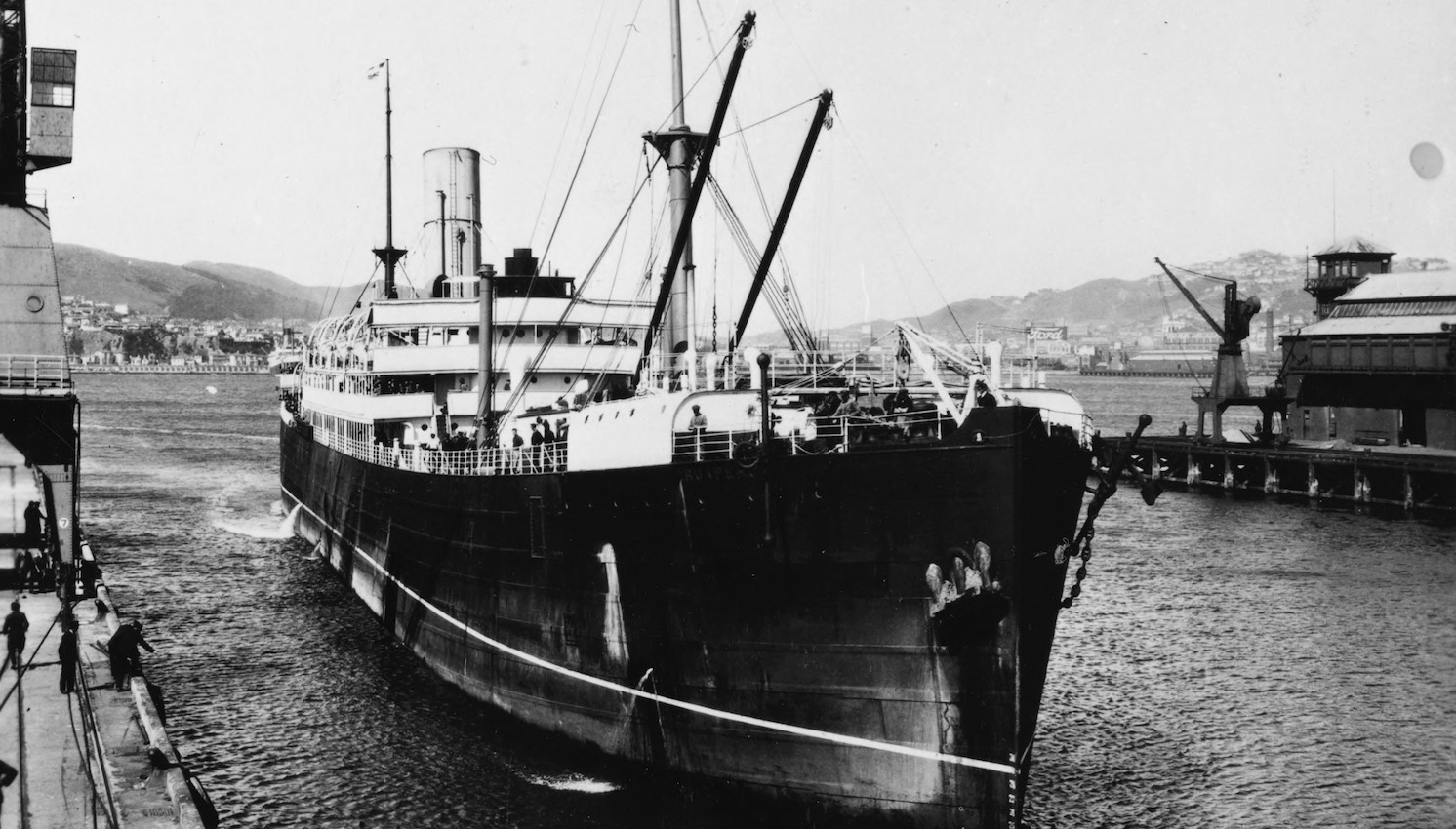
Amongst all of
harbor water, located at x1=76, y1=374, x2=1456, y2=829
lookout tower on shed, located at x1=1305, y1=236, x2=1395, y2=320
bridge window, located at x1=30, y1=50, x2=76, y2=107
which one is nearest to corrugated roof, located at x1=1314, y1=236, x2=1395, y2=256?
lookout tower on shed, located at x1=1305, y1=236, x2=1395, y2=320

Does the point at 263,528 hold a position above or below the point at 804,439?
below

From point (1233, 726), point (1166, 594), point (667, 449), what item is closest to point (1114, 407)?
point (1166, 594)

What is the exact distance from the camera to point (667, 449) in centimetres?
1598

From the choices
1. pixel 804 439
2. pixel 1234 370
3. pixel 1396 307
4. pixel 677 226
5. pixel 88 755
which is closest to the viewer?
pixel 88 755

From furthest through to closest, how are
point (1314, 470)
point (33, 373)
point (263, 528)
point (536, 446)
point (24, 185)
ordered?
1. point (1314, 470)
2. point (263, 528)
3. point (24, 185)
4. point (33, 373)
5. point (536, 446)

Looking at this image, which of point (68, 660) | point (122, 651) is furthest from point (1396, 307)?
point (68, 660)

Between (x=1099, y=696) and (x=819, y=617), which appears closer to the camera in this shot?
(x=819, y=617)

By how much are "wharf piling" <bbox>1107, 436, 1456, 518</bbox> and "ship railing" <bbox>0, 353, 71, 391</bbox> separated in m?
37.2

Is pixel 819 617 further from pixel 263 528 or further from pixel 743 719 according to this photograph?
pixel 263 528

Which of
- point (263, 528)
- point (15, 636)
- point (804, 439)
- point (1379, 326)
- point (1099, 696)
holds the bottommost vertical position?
point (1099, 696)

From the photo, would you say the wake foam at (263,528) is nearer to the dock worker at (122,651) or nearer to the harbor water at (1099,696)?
the harbor water at (1099,696)

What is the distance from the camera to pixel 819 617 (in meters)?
14.2

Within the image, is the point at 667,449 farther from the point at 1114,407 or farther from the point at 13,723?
the point at 1114,407

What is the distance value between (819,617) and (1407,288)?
2190 inches
